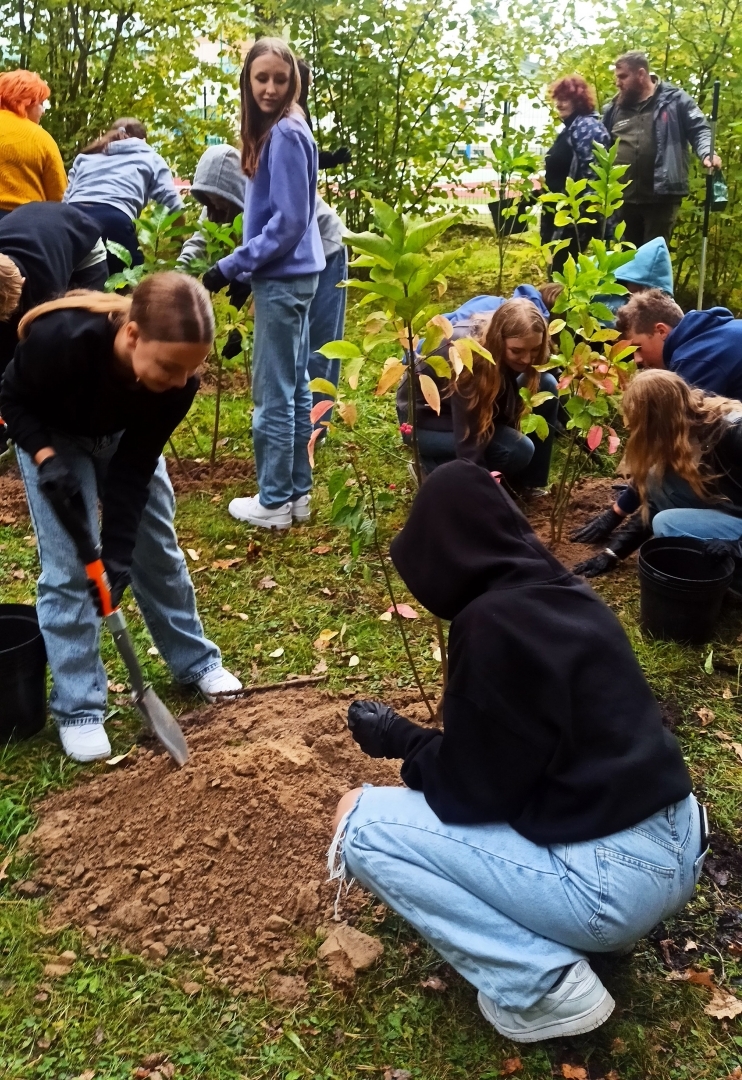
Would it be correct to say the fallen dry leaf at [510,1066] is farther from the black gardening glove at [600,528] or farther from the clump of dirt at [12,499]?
the clump of dirt at [12,499]

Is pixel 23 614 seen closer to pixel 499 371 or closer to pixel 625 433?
pixel 499 371

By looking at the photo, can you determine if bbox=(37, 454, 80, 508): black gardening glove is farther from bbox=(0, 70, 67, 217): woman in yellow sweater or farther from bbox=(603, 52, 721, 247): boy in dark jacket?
bbox=(603, 52, 721, 247): boy in dark jacket

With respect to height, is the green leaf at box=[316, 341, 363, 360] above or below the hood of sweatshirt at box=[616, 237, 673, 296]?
above

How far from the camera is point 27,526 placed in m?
4.31

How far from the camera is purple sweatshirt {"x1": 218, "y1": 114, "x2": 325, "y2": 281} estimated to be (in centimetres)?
370

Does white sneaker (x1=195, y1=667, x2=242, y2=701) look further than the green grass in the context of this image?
Yes

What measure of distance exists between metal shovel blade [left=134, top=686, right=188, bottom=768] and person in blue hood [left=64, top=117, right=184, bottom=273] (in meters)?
3.24

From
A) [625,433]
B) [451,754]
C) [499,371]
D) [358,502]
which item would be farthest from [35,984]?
[625,433]

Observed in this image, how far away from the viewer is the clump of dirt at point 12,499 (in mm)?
4371

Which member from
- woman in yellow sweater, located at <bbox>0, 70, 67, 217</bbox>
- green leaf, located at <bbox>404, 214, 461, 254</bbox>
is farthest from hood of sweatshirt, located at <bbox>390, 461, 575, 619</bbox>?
woman in yellow sweater, located at <bbox>0, 70, 67, 217</bbox>

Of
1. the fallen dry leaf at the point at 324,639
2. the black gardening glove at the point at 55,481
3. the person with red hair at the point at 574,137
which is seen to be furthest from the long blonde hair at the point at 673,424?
the person with red hair at the point at 574,137

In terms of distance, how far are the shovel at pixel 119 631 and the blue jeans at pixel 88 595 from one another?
117 millimetres

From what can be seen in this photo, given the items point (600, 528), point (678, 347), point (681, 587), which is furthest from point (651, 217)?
point (681, 587)

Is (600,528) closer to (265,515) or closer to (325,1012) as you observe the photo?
(265,515)
